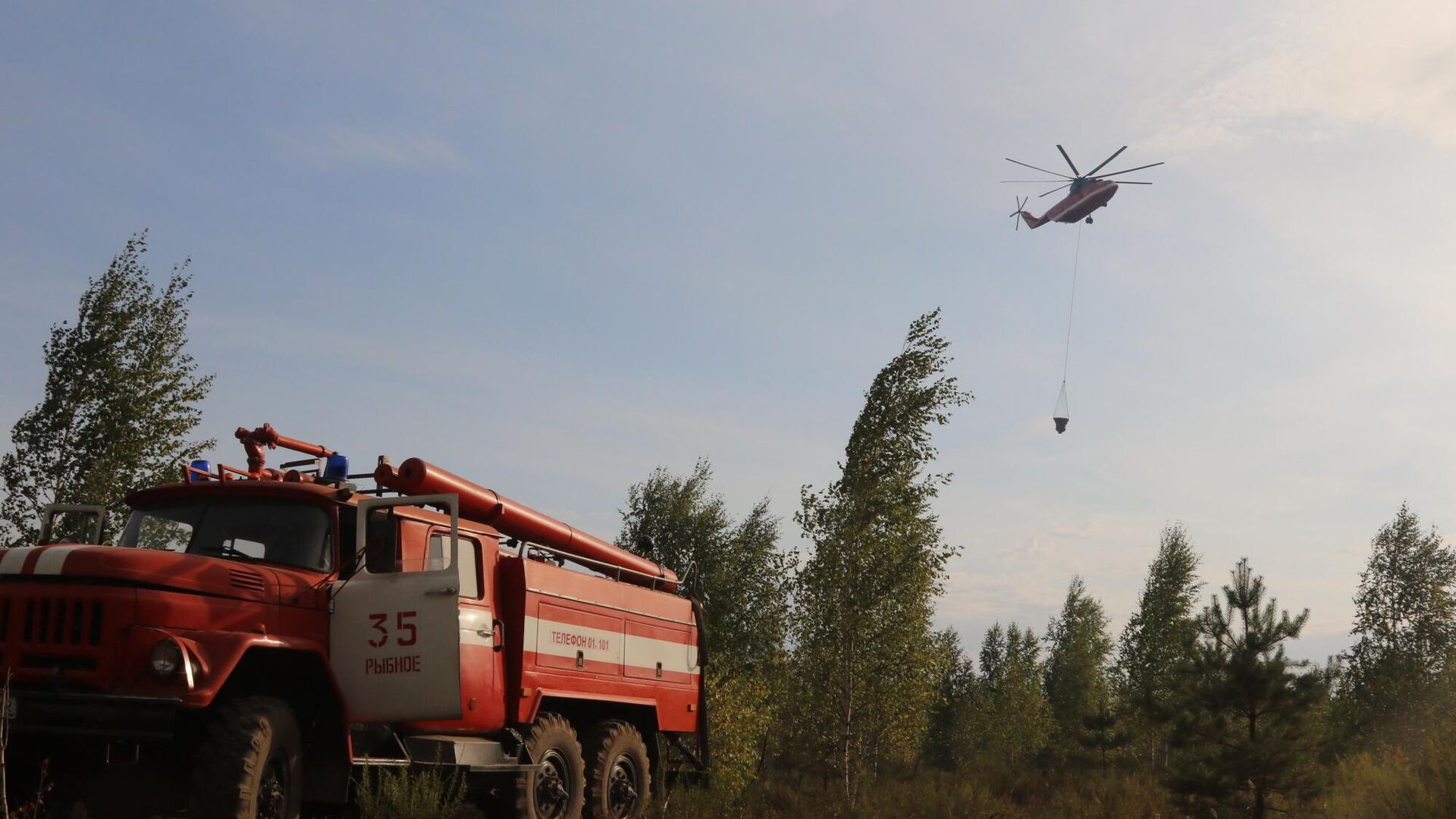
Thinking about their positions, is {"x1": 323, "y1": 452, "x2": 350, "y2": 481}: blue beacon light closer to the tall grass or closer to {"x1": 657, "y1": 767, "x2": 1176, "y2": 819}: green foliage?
{"x1": 657, "y1": 767, "x2": 1176, "y2": 819}: green foliage

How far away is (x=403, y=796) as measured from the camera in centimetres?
967

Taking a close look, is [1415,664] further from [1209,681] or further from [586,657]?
[586,657]

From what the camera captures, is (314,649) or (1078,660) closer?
(314,649)

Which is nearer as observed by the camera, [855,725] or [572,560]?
[572,560]

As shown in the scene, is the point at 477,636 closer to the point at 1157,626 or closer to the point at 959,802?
the point at 959,802

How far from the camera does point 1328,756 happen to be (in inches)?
1152

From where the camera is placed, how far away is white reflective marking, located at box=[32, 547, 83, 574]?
331 inches

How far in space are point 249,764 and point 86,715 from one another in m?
1.17

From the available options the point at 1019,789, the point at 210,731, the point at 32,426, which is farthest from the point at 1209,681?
the point at 32,426

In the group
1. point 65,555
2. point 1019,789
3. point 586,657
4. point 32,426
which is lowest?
point 1019,789

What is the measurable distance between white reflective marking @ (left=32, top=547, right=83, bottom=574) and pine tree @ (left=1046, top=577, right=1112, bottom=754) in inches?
2101

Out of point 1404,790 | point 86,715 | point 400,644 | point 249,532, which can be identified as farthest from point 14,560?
point 1404,790

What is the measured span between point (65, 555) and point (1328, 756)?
30.2 meters

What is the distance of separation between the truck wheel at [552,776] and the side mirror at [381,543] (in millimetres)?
2727
